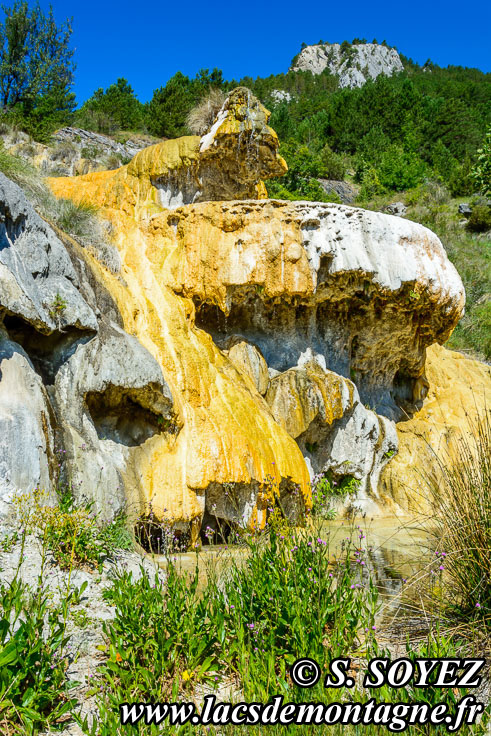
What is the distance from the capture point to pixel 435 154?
42094mm

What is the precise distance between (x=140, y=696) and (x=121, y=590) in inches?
33.7

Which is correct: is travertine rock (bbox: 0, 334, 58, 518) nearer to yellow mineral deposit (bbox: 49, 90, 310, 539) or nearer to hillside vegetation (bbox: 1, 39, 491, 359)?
yellow mineral deposit (bbox: 49, 90, 310, 539)

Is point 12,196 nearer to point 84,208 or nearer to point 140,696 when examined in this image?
point 84,208

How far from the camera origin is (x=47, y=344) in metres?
7.22

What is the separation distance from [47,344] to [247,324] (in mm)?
5297

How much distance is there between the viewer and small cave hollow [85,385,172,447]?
773cm

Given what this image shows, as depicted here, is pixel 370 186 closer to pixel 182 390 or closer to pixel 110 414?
pixel 182 390

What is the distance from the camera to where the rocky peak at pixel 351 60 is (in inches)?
3954

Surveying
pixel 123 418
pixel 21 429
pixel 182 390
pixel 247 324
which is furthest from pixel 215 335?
pixel 21 429

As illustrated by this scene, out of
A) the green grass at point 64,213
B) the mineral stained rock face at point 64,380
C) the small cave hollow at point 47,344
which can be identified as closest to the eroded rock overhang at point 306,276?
the green grass at point 64,213

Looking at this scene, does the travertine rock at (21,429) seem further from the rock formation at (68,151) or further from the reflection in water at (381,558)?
the rock formation at (68,151)

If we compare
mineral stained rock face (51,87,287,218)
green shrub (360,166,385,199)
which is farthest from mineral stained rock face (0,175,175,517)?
green shrub (360,166,385,199)

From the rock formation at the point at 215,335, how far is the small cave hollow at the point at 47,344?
0.06ft

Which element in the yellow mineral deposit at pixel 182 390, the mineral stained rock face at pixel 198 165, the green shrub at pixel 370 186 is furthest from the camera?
the green shrub at pixel 370 186
